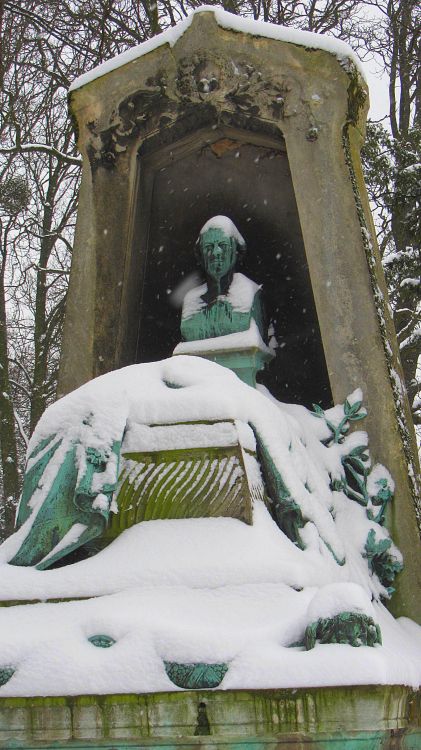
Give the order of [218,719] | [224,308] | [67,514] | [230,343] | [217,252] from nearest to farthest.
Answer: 1. [218,719]
2. [67,514]
3. [230,343]
4. [224,308]
5. [217,252]

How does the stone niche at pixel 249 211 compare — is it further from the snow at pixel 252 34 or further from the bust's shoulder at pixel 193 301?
the bust's shoulder at pixel 193 301

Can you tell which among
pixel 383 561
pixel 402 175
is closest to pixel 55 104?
pixel 402 175

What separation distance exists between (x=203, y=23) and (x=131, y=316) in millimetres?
1783

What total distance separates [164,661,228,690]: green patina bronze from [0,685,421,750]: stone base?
0.03 meters

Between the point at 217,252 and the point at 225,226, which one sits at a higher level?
the point at 225,226

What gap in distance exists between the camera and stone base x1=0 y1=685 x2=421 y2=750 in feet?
9.45

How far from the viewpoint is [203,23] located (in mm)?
5523

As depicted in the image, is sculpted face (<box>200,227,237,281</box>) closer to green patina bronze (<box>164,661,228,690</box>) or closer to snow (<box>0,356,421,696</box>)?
snow (<box>0,356,421,696</box>)

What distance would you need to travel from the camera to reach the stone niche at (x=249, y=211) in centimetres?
514

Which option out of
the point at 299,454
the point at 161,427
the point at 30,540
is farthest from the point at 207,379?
the point at 30,540

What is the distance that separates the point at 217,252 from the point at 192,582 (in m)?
2.72

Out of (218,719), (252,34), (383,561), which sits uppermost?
(252,34)

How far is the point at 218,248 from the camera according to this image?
5.66 metres

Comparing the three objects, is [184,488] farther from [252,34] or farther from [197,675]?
[252,34]
